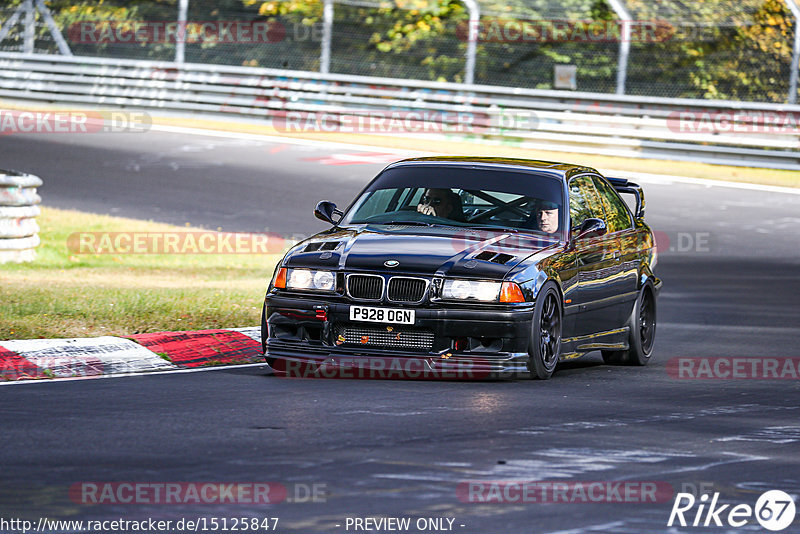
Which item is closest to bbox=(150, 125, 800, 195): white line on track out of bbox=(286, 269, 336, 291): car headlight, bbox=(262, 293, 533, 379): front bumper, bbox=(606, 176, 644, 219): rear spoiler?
bbox=(606, 176, 644, 219): rear spoiler

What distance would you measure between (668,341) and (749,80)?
14.6 m

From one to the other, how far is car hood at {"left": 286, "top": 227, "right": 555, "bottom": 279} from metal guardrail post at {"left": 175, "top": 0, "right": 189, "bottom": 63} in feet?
68.6

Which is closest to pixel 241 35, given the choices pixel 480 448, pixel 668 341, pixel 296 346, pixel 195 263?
pixel 195 263

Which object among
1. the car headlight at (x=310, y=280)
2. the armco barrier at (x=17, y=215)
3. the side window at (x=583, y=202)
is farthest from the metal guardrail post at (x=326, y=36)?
the car headlight at (x=310, y=280)

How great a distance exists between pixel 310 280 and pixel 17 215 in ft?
24.3

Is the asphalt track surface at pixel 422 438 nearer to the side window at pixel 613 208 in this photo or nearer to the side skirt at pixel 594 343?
the side skirt at pixel 594 343

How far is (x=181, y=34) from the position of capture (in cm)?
3036

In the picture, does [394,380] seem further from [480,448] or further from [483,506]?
[483,506]

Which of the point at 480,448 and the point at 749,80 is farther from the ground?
the point at 749,80

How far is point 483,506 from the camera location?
5.97 metres

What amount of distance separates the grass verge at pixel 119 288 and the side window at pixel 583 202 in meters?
2.87

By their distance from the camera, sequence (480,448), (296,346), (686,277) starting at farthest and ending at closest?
(686,277)
(296,346)
(480,448)

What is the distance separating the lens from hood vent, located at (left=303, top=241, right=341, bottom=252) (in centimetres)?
979

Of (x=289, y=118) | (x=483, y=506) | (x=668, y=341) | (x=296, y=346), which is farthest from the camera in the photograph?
(x=289, y=118)
